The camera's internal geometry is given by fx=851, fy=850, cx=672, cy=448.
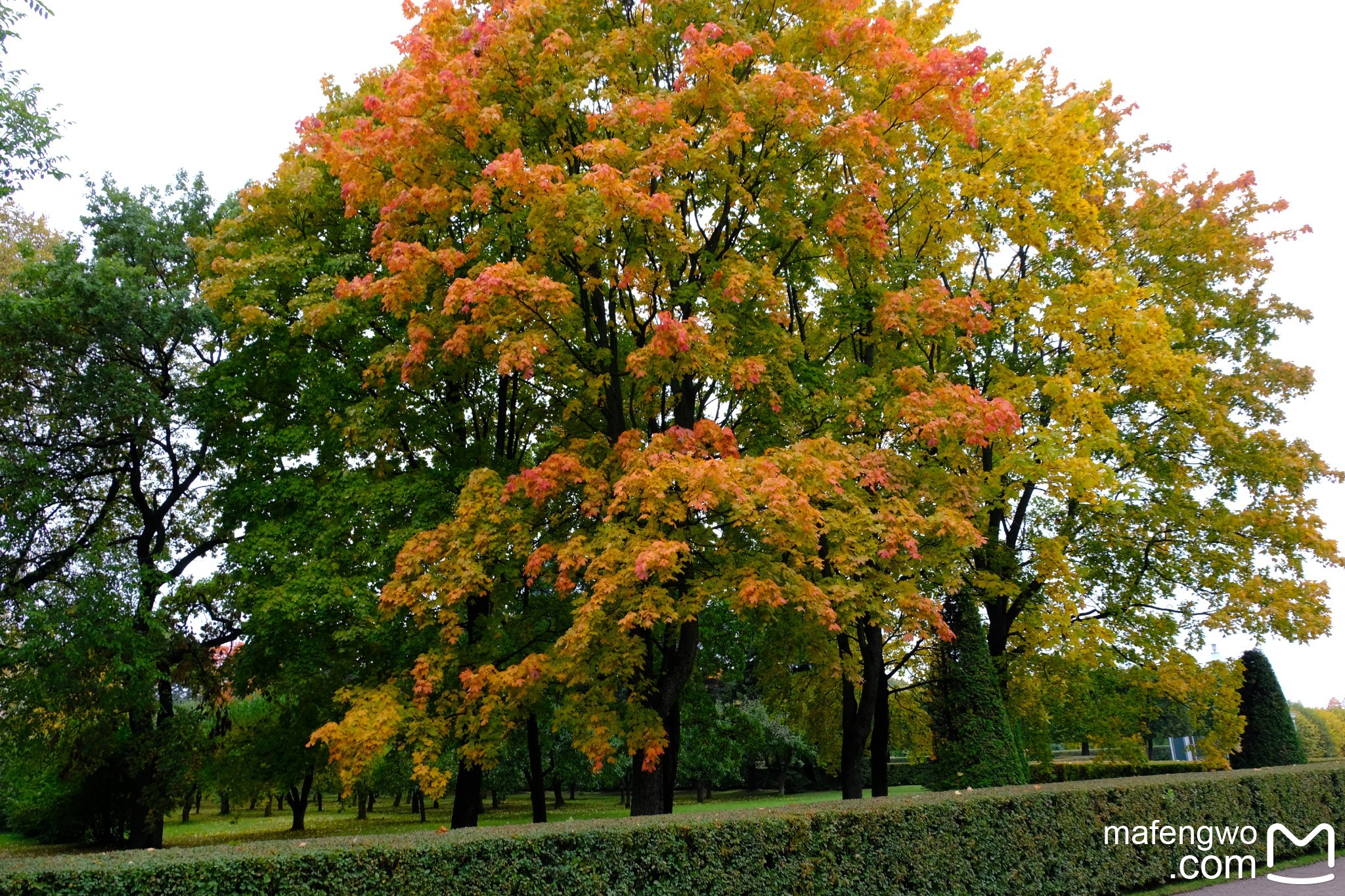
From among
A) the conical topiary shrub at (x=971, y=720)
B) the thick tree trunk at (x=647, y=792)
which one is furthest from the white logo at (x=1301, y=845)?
the thick tree trunk at (x=647, y=792)

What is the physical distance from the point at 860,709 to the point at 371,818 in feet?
94.8

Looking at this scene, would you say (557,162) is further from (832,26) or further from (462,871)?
(462,871)

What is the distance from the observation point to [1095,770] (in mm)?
19031

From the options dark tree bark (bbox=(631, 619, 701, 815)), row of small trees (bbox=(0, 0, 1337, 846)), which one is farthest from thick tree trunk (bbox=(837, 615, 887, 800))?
dark tree bark (bbox=(631, 619, 701, 815))

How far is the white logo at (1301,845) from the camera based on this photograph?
37.6 feet

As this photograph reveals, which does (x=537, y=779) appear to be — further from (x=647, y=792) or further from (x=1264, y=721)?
(x=1264, y=721)

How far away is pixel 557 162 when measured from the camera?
11555 mm

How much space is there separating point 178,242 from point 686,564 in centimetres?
1346

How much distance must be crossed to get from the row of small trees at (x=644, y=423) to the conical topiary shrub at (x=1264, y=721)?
242 cm

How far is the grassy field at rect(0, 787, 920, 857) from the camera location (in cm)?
2192

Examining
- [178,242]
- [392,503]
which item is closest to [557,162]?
[392,503]

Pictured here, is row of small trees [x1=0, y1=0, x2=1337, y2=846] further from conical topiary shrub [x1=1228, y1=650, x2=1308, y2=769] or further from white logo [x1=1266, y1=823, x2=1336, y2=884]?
conical topiary shrub [x1=1228, y1=650, x2=1308, y2=769]

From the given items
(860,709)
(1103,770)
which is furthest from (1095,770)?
(860,709)

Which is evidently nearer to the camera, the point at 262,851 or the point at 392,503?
the point at 262,851
